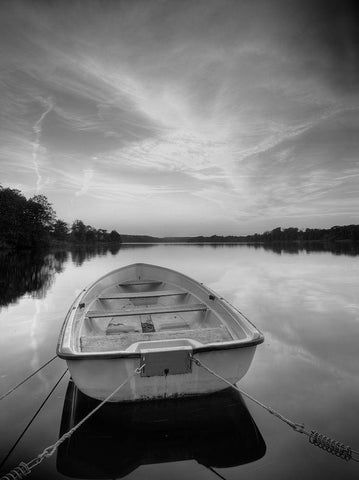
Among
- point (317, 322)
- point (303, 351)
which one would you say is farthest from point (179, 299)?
point (317, 322)

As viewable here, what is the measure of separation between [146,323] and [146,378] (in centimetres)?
277

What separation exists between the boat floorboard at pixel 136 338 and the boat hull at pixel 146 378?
0.82 meters

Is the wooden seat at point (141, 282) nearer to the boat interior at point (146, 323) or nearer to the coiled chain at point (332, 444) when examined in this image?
the boat interior at point (146, 323)

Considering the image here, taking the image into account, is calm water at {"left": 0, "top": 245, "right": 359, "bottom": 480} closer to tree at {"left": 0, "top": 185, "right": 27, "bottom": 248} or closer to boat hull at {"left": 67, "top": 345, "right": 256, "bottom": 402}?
boat hull at {"left": 67, "top": 345, "right": 256, "bottom": 402}

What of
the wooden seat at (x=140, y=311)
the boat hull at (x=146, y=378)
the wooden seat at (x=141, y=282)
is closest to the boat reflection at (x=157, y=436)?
the boat hull at (x=146, y=378)

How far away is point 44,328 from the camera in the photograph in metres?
7.82

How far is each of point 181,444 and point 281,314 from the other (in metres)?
6.94

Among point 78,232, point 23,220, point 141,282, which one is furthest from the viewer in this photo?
point 78,232

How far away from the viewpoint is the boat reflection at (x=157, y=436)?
9.87ft

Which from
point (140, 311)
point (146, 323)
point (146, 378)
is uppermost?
point (140, 311)

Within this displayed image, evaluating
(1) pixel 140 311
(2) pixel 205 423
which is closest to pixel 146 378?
(2) pixel 205 423

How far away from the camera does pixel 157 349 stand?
11.2ft

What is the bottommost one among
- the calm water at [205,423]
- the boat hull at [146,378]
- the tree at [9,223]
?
the calm water at [205,423]

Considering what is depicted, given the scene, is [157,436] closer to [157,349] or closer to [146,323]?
[157,349]
